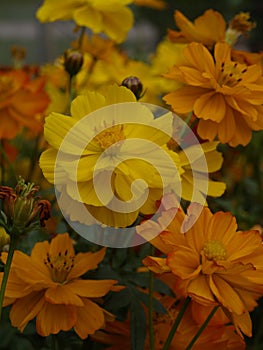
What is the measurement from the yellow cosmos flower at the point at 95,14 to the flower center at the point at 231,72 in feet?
0.85

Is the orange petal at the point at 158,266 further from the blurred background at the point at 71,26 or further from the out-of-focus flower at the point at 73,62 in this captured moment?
the blurred background at the point at 71,26

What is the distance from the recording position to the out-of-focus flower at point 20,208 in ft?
1.77

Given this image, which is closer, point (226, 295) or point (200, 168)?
point (226, 295)

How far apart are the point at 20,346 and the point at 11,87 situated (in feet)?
1.28

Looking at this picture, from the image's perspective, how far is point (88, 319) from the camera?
621 mm

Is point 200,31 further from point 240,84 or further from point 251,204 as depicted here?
point 251,204

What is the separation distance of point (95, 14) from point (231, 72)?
0.30 meters

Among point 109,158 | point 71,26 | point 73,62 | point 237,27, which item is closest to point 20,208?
point 109,158

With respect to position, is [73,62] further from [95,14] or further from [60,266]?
[60,266]

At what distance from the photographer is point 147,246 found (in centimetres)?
79

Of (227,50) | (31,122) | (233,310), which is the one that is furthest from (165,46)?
(233,310)

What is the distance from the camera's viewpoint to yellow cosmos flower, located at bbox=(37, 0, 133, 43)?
3.06ft

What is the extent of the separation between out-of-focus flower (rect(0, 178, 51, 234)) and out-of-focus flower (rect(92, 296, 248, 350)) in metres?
0.17

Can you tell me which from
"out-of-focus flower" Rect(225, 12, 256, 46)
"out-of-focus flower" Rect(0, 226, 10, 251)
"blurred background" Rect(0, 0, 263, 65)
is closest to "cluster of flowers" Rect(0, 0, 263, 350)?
"out-of-focus flower" Rect(0, 226, 10, 251)
